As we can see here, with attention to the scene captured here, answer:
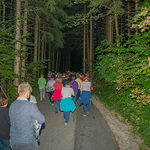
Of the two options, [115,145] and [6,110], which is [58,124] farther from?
[6,110]

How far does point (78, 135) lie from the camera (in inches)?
228

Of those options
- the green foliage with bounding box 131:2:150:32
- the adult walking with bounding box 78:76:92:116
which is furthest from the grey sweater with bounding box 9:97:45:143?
the adult walking with bounding box 78:76:92:116

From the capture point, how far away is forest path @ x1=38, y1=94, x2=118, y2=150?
4.96 m

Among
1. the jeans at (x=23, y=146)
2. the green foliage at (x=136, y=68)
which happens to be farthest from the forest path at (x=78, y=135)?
the jeans at (x=23, y=146)

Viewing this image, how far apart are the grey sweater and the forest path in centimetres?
224

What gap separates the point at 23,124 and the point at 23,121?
2.1 inches

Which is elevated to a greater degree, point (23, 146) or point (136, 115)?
point (23, 146)

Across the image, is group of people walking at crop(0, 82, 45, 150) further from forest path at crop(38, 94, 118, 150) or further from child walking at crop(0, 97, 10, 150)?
forest path at crop(38, 94, 118, 150)

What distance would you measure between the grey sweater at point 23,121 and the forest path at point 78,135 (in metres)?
2.24

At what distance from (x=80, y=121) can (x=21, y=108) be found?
5.02 metres

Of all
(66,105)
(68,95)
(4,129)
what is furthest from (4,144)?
(68,95)

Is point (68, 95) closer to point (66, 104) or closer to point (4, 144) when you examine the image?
point (66, 104)

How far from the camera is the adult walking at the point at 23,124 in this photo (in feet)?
9.36

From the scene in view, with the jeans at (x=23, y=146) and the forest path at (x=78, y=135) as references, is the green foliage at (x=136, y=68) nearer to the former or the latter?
the forest path at (x=78, y=135)
